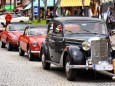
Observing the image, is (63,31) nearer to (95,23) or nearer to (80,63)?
(95,23)

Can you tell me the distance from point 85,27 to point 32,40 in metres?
5.73

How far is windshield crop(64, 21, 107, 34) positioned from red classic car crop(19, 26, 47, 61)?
5015mm

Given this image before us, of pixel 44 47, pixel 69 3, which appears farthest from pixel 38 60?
A: pixel 69 3

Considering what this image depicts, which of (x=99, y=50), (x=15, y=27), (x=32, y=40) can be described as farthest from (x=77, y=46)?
(x=15, y=27)

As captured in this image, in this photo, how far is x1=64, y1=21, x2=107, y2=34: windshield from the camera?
15.0 metres

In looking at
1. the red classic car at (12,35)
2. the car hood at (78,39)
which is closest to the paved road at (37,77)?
the car hood at (78,39)

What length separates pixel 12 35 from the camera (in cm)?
2595

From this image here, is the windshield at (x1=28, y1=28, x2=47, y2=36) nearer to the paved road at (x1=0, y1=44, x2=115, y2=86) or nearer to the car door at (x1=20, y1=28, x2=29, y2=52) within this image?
the car door at (x1=20, y1=28, x2=29, y2=52)

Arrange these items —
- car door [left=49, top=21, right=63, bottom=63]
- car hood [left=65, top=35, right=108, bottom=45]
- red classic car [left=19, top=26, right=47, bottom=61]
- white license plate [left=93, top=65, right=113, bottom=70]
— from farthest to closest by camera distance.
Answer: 1. red classic car [left=19, top=26, right=47, bottom=61]
2. car door [left=49, top=21, right=63, bottom=63]
3. car hood [left=65, top=35, right=108, bottom=45]
4. white license plate [left=93, top=65, right=113, bottom=70]

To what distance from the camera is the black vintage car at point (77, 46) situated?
13.3 m

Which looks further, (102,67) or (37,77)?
(37,77)

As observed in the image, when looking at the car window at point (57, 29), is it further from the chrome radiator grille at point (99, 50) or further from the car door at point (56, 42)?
the chrome radiator grille at point (99, 50)

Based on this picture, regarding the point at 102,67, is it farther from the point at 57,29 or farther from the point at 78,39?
the point at 57,29

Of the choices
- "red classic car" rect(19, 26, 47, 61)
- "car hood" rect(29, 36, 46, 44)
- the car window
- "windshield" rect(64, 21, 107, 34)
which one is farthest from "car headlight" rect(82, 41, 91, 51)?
"car hood" rect(29, 36, 46, 44)
